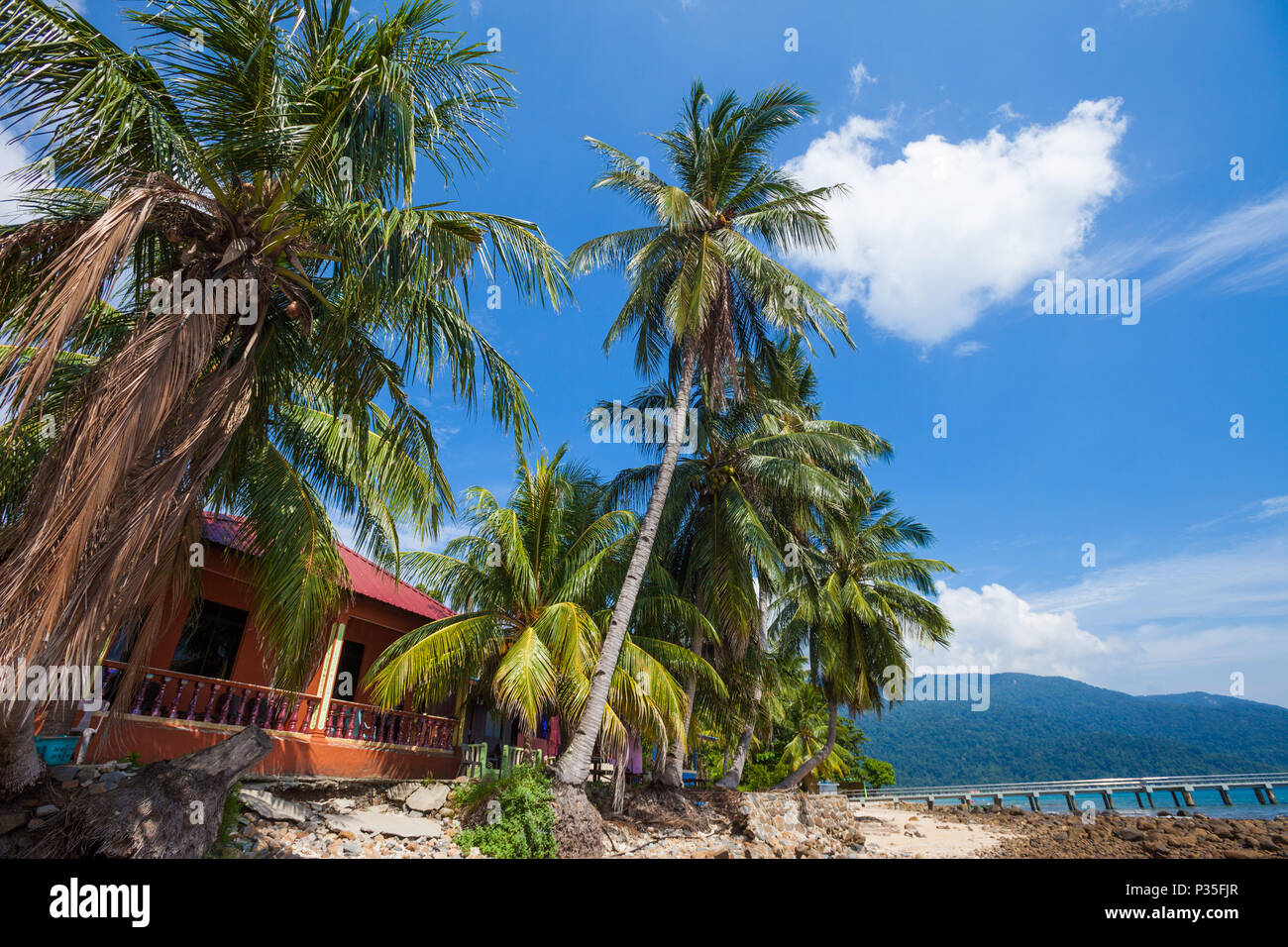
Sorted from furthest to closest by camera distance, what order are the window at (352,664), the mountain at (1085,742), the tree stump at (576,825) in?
the mountain at (1085,742), the window at (352,664), the tree stump at (576,825)

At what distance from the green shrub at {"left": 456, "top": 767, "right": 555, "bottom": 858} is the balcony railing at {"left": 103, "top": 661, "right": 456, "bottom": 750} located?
9.34 feet

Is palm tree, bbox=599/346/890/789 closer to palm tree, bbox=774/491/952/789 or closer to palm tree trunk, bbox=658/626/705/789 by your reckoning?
palm tree trunk, bbox=658/626/705/789

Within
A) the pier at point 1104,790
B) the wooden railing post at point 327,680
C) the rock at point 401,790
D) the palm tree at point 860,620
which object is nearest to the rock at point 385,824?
the rock at point 401,790

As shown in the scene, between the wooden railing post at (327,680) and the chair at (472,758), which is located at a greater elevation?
the wooden railing post at (327,680)

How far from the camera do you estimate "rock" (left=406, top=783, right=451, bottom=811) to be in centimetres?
934

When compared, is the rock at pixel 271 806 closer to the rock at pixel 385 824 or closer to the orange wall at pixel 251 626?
the rock at pixel 385 824

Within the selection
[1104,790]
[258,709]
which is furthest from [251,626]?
[1104,790]

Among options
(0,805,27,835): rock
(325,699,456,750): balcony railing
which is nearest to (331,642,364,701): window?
(325,699,456,750): balcony railing

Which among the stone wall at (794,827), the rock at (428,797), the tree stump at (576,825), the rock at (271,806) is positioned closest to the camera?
the rock at (271,806)

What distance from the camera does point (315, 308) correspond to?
6.27 meters

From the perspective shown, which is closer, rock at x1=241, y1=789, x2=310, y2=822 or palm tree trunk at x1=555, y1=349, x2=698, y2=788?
rock at x1=241, y1=789, x2=310, y2=822

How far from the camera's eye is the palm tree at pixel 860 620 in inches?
842

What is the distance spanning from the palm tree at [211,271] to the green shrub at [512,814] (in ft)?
12.1
